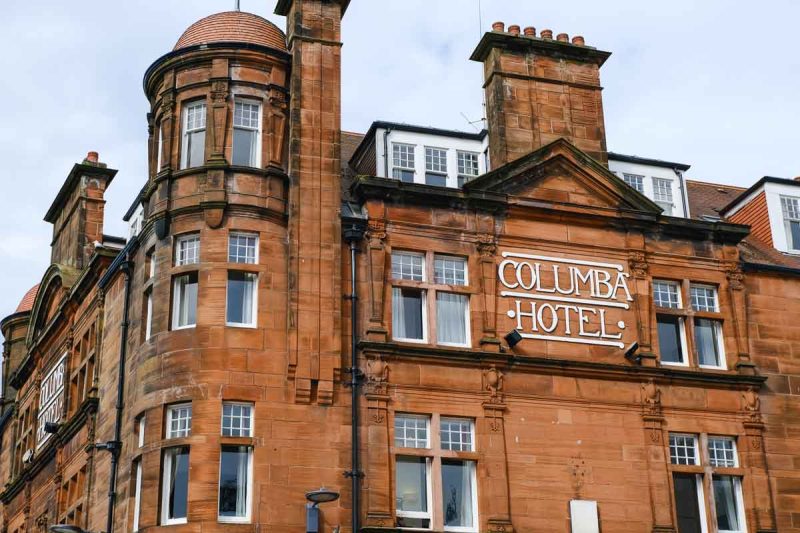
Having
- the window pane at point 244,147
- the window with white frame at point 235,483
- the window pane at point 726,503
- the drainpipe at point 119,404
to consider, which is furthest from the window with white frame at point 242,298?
the window pane at point 726,503

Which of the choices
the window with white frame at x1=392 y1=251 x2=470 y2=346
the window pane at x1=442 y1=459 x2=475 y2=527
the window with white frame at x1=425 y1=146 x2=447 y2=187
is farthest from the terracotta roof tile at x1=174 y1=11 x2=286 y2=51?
the window pane at x1=442 y1=459 x2=475 y2=527

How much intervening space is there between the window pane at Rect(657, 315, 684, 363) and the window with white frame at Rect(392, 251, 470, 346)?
5.95m

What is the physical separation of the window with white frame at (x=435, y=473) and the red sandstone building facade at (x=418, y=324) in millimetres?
66

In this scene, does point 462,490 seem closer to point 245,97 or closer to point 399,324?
point 399,324

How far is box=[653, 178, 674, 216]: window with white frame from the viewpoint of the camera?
40344 mm

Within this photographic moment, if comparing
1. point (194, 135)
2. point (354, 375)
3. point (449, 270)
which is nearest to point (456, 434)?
point (354, 375)

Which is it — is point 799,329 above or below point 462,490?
above

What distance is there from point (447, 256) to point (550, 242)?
3.15m

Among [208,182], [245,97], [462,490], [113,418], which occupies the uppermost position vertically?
[245,97]

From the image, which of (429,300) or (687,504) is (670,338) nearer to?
(687,504)

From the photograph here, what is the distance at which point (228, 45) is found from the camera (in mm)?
35469

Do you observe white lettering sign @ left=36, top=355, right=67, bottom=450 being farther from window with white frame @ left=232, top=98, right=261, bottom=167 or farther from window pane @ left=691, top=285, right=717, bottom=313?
window pane @ left=691, top=285, right=717, bottom=313

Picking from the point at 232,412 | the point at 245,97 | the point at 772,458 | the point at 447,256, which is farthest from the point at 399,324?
the point at 772,458

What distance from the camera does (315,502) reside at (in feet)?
96.1
